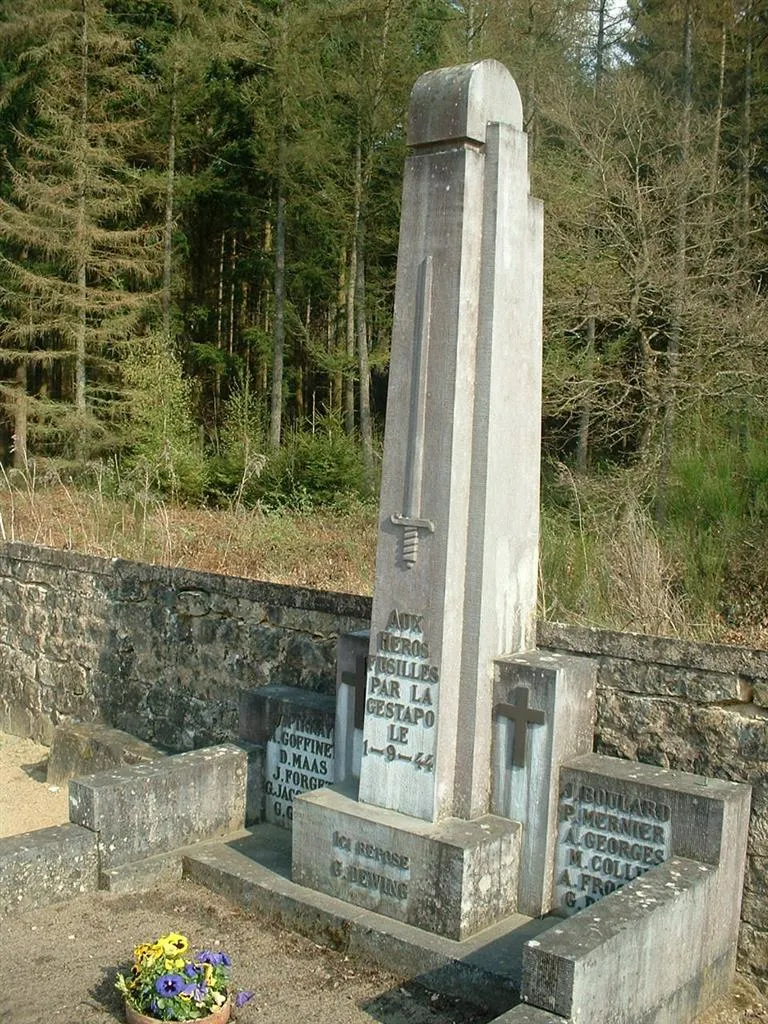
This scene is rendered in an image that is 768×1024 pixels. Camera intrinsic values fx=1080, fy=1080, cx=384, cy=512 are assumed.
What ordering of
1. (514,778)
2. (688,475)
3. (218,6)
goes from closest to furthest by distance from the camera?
(514,778)
(688,475)
(218,6)

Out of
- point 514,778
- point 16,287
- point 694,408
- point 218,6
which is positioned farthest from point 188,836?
point 218,6

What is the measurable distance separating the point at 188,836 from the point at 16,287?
18.2 meters

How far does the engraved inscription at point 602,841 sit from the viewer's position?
429 cm

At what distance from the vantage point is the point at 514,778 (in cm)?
453

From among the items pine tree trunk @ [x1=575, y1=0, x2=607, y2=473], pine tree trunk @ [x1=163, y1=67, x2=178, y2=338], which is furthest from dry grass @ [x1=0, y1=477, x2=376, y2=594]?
pine tree trunk @ [x1=163, y1=67, x2=178, y2=338]

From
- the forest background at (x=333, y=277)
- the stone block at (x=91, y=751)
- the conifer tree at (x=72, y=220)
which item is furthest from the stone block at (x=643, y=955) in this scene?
the conifer tree at (x=72, y=220)

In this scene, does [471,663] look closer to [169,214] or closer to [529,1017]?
[529,1017]

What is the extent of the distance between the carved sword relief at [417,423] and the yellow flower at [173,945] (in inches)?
66.3

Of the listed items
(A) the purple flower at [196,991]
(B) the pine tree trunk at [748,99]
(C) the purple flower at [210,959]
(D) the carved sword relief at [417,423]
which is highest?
(B) the pine tree trunk at [748,99]

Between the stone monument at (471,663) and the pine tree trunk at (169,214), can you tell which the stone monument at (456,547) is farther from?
the pine tree trunk at (169,214)

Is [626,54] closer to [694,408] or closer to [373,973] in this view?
[694,408]

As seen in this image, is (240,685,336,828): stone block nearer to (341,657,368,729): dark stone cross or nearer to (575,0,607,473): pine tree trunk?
(341,657,368,729): dark stone cross

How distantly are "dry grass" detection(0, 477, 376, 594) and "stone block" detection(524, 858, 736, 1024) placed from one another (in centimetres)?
374

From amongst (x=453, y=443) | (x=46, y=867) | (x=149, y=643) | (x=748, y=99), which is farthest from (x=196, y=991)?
(x=748, y=99)
